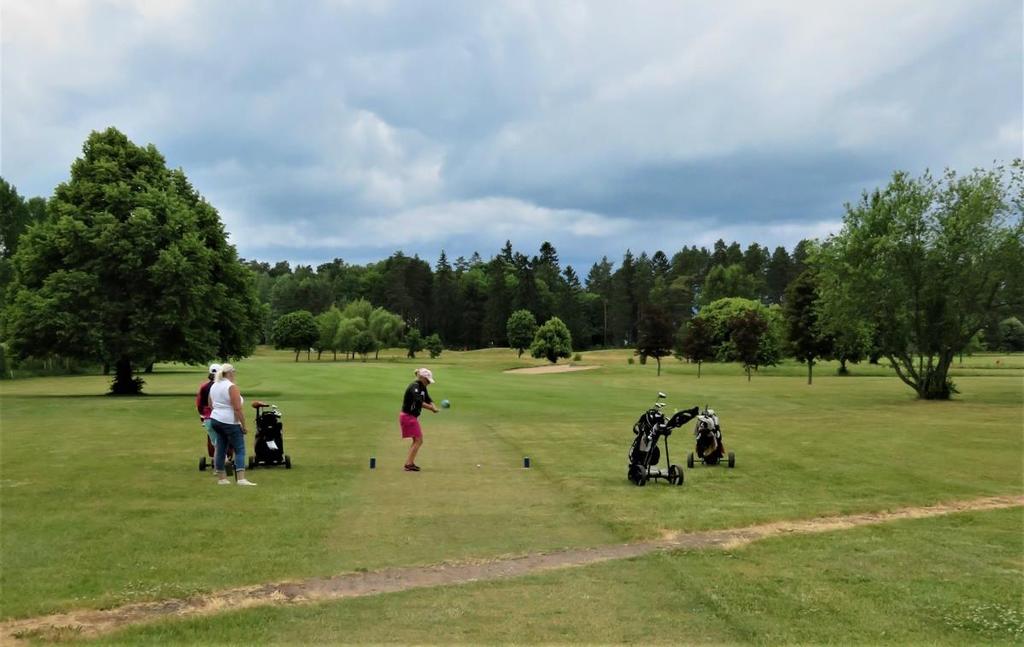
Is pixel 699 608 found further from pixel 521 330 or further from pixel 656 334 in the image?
pixel 521 330

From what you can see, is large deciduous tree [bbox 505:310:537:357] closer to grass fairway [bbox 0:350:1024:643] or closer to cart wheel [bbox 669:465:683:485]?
grass fairway [bbox 0:350:1024:643]

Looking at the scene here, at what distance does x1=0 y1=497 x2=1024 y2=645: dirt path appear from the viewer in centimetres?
651

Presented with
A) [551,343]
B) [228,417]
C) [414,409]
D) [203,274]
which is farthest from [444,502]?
[551,343]

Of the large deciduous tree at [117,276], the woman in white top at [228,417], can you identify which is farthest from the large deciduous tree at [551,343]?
the woman in white top at [228,417]

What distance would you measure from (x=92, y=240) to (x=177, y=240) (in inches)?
153

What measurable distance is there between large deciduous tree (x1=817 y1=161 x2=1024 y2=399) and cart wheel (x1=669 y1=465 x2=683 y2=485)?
32.6m

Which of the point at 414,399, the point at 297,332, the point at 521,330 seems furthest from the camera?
the point at 297,332

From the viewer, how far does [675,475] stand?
1417cm

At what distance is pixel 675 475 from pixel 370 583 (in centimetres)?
790

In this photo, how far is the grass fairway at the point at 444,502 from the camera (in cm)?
765

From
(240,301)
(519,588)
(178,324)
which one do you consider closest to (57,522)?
(519,588)

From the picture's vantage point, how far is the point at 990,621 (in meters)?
6.58

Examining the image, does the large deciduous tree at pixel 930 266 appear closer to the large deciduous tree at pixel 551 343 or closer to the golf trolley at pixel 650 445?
the golf trolley at pixel 650 445

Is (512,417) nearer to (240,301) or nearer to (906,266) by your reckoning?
(240,301)
